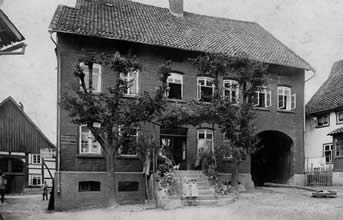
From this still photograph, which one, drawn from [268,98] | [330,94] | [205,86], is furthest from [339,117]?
[205,86]

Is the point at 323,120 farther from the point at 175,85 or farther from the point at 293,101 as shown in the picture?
the point at 175,85

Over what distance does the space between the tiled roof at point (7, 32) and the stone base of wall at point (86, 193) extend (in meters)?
9.88

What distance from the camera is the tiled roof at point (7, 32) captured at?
7633mm

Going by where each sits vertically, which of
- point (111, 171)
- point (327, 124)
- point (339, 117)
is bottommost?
point (111, 171)

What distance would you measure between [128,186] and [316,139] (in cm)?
1349

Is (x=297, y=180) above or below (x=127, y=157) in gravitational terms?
below

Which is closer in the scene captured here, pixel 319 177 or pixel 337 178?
pixel 319 177

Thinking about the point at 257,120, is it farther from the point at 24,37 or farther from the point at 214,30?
the point at 24,37

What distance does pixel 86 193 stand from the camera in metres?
18.1

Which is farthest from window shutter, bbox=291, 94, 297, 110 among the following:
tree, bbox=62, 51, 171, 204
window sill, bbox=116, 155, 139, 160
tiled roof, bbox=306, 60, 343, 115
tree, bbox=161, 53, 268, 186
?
tree, bbox=62, 51, 171, 204

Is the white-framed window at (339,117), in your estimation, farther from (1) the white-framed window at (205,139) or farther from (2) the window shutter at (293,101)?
(1) the white-framed window at (205,139)

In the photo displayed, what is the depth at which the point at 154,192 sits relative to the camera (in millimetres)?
17234

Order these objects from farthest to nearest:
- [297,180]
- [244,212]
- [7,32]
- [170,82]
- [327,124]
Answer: [327,124] → [297,180] → [170,82] → [244,212] → [7,32]

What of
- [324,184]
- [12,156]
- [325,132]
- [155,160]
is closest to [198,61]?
[155,160]
